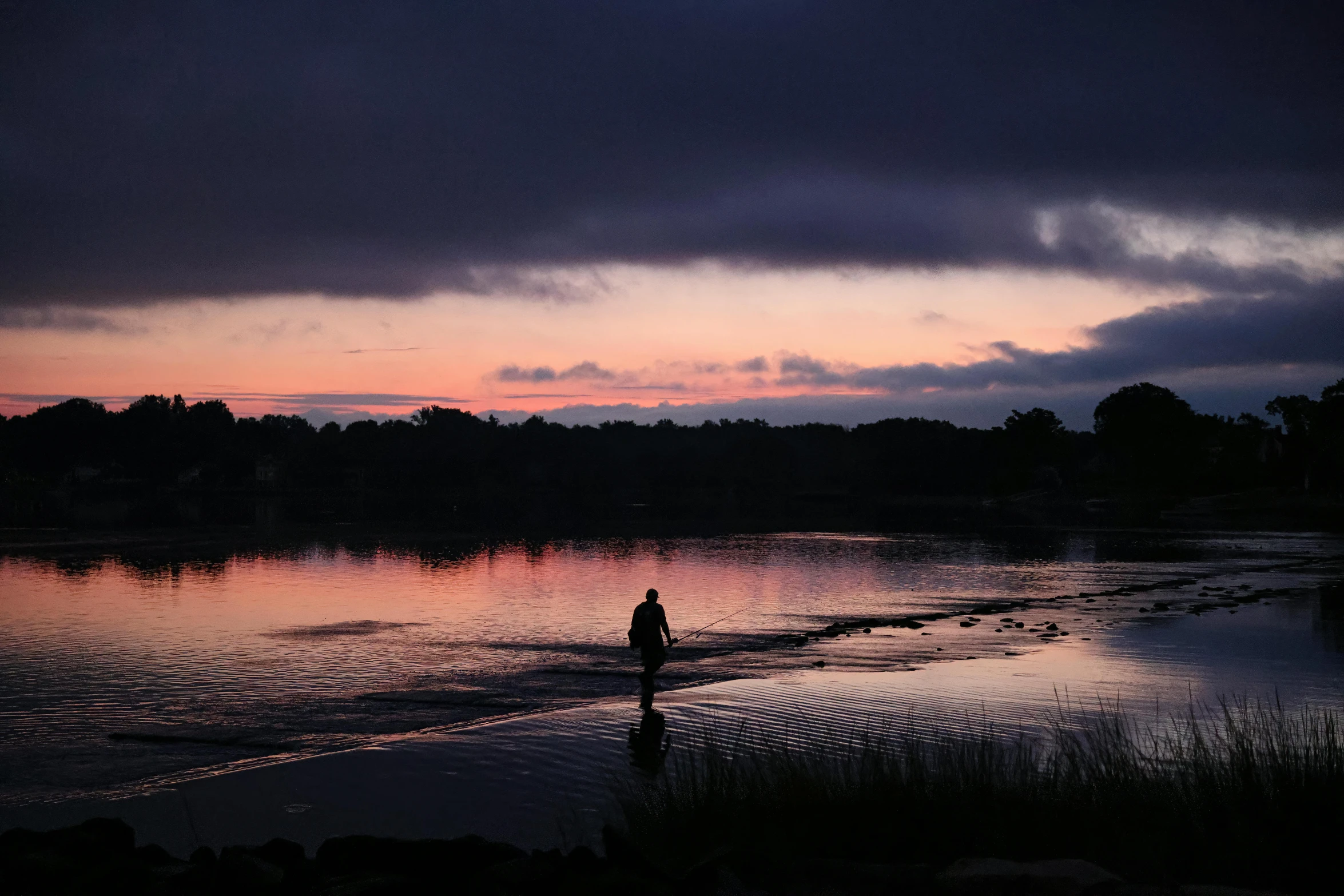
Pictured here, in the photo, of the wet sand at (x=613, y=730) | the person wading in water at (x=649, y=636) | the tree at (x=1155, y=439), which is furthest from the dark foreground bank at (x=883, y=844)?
the tree at (x=1155, y=439)

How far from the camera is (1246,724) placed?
12.2 m

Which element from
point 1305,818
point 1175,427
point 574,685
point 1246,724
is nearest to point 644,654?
point 574,685

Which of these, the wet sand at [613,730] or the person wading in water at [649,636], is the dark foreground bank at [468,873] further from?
the person wading in water at [649,636]

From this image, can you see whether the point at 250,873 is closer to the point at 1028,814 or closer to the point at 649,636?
the point at 1028,814

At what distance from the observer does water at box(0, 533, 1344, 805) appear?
18.8 meters

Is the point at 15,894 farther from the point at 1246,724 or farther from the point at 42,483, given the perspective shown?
the point at 42,483

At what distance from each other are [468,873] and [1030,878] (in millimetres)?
4913

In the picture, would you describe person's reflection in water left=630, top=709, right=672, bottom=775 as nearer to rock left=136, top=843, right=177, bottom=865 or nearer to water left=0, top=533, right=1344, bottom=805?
water left=0, top=533, right=1344, bottom=805

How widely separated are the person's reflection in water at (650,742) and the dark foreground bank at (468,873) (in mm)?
5380

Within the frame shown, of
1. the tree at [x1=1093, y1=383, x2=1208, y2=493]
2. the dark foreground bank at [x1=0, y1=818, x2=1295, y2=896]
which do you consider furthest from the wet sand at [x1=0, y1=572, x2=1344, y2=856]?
the tree at [x1=1093, y1=383, x2=1208, y2=493]

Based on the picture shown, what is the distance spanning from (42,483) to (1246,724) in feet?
139

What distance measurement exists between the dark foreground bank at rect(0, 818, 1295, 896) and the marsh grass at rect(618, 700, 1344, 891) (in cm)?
41

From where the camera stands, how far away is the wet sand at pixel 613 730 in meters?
13.2

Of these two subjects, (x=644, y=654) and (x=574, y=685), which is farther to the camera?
(x=574, y=685)
